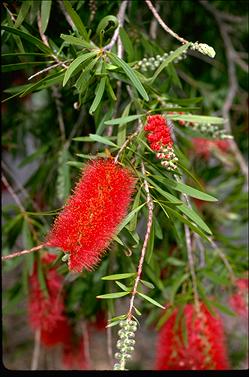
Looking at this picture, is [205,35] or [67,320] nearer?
[67,320]

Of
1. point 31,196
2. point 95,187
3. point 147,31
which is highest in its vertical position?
point 147,31

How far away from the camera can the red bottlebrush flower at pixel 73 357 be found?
236 centimetres

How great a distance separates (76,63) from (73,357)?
5.05 feet

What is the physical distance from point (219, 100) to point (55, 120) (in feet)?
2.09

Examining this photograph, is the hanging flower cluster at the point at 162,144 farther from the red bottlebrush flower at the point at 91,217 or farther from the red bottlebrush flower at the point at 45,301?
the red bottlebrush flower at the point at 45,301

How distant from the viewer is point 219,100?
2.35 m

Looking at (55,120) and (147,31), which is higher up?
(147,31)

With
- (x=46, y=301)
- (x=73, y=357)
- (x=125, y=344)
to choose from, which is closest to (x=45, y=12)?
(x=125, y=344)

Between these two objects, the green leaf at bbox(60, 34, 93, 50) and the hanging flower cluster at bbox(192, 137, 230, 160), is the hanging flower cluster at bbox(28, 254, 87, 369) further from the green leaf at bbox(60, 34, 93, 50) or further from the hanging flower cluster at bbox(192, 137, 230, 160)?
the green leaf at bbox(60, 34, 93, 50)

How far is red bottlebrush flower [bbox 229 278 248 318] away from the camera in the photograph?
1.70 metres

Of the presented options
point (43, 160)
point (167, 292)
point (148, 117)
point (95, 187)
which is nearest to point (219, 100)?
point (43, 160)

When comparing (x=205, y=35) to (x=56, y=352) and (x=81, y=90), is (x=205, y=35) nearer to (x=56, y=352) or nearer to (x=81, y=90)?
(x=81, y=90)

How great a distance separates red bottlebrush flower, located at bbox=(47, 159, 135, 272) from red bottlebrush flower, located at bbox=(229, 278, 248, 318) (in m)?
0.74

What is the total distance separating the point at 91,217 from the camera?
1.00m
